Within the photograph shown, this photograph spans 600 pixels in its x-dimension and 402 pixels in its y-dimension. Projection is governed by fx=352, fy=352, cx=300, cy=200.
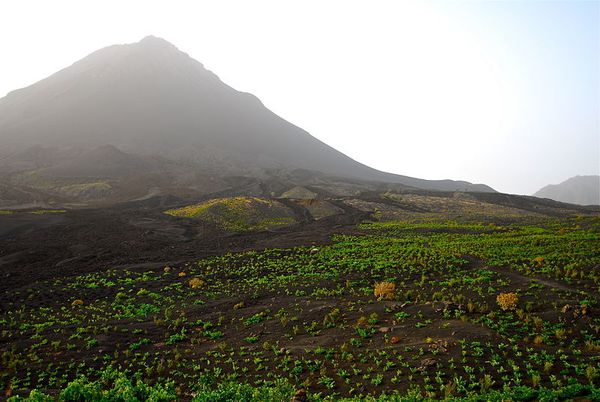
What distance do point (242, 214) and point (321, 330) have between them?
5282 cm

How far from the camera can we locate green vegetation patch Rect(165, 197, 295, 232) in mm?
64562

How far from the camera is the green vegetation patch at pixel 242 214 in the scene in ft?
212

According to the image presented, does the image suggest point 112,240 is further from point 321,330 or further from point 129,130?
point 129,130

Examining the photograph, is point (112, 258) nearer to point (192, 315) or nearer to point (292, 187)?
point (192, 315)

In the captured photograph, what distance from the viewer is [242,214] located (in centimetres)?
7000

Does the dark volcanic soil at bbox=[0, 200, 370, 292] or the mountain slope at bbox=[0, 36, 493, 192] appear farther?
the mountain slope at bbox=[0, 36, 493, 192]

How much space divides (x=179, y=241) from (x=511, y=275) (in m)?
40.5

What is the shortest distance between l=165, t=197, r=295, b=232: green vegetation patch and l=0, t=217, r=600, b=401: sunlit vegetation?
2953 centimetres

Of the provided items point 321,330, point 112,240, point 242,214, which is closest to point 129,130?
point 242,214

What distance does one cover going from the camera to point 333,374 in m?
13.9

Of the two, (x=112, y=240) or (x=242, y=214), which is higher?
(x=242, y=214)

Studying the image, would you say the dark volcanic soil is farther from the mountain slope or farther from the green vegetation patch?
the mountain slope

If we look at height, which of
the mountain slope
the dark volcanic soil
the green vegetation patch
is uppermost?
the mountain slope

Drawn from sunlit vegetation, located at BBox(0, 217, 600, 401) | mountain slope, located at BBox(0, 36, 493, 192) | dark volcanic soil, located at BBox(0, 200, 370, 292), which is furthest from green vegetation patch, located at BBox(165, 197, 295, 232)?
mountain slope, located at BBox(0, 36, 493, 192)
